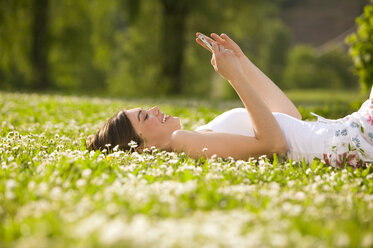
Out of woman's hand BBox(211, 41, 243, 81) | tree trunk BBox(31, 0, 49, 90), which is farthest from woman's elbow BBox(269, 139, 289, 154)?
tree trunk BBox(31, 0, 49, 90)

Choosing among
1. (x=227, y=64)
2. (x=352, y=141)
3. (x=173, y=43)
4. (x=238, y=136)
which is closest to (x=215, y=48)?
(x=227, y=64)

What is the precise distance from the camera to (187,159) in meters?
3.60

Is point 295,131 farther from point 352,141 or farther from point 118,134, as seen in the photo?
point 118,134

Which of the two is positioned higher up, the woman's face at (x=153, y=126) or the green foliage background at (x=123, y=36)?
the green foliage background at (x=123, y=36)

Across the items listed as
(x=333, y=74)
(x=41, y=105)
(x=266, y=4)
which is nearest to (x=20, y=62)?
(x=41, y=105)

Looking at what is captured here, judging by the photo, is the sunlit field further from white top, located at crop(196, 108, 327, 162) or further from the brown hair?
the brown hair

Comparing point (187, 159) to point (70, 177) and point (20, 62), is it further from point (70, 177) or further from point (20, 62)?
point (20, 62)

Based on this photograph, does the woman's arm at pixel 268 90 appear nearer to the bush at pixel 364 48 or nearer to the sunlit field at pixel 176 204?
the sunlit field at pixel 176 204

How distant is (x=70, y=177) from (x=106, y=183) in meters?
0.26

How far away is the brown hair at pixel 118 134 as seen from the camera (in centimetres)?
385

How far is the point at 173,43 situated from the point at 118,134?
16450mm

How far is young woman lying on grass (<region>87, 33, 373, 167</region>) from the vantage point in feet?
11.0

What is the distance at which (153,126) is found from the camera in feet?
12.6

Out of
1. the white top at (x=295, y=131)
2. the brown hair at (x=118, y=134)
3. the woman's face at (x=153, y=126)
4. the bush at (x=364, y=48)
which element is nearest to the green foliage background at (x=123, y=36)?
the bush at (x=364, y=48)
